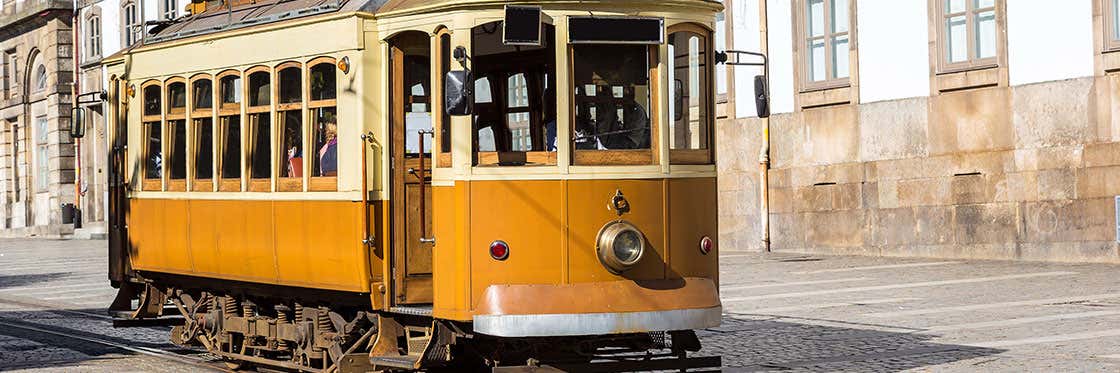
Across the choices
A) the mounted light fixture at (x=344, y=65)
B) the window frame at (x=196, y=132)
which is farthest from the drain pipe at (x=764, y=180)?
the mounted light fixture at (x=344, y=65)

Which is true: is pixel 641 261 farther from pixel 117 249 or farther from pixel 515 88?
pixel 117 249

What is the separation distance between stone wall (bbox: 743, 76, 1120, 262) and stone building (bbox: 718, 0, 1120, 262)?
0.07 feet

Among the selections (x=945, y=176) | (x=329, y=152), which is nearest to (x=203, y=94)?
(x=329, y=152)

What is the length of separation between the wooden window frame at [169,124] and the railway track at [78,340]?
142 cm

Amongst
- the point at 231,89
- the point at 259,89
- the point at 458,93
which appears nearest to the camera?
the point at 458,93

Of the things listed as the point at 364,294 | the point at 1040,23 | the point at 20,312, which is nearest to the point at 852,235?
the point at 1040,23

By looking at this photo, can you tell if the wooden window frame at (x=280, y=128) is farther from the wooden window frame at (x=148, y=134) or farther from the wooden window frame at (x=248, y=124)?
the wooden window frame at (x=148, y=134)

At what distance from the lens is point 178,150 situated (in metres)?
13.8

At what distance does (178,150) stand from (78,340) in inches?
124

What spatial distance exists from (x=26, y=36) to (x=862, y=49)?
33.6 metres

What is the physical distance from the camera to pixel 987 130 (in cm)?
2448

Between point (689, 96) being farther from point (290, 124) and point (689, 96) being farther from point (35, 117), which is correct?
point (35, 117)

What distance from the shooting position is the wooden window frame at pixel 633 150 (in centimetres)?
1029

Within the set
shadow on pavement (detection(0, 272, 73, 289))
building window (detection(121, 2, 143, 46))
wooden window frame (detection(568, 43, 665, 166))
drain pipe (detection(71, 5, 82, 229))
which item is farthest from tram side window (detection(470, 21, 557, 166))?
drain pipe (detection(71, 5, 82, 229))
